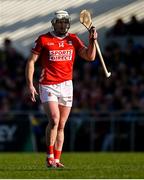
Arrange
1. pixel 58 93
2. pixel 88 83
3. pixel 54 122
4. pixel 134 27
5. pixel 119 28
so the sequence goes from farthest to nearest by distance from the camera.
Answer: pixel 119 28, pixel 134 27, pixel 88 83, pixel 58 93, pixel 54 122

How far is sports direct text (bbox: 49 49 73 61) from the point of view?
14.7m

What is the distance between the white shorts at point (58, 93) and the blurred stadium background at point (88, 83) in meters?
9.63

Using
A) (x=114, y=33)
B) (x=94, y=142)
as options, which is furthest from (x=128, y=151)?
(x=114, y=33)

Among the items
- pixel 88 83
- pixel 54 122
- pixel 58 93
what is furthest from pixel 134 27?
pixel 54 122

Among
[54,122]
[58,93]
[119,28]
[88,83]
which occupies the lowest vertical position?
[54,122]

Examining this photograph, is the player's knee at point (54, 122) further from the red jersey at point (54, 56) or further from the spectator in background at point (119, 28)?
the spectator in background at point (119, 28)

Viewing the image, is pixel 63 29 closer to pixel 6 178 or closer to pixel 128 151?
pixel 6 178

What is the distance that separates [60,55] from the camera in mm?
14742

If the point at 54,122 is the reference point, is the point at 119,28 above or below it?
above

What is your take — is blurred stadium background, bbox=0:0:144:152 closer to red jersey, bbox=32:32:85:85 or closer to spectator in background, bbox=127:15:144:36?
spectator in background, bbox=127:15:144:36

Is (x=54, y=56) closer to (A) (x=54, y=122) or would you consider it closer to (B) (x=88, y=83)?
(A) (x=54, y=122)

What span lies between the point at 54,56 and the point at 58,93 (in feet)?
1.85

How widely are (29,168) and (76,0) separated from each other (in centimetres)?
1335

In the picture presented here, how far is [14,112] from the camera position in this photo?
83.6 ft
